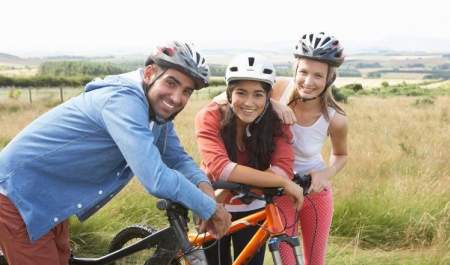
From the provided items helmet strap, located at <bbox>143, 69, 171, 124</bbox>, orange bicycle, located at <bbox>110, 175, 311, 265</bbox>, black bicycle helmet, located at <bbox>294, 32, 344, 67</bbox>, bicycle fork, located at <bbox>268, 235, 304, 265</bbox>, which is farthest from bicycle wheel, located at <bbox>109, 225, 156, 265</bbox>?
black bicycle helmet, located at <bbox>294, 32, 344, 67</bbox>

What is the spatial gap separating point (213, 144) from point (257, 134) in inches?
10.9

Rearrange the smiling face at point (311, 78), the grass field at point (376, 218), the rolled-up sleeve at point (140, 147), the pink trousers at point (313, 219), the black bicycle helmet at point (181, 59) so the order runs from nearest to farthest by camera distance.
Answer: the rolled-up sleeve at point (140, 147) → the black bicycle helmet at point (181, 59) → the smiling face at point (311, 78) → the pink trousers at point (313, 219) → the grass field at point (376, 218)

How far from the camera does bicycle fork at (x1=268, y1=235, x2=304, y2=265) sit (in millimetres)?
2744

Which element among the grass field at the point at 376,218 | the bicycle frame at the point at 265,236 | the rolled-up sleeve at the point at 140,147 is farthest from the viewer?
the grass field at the point at 376,218

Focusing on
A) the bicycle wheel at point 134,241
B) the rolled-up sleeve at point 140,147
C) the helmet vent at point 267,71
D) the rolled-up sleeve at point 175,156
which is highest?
the helmet vent at point 267,71

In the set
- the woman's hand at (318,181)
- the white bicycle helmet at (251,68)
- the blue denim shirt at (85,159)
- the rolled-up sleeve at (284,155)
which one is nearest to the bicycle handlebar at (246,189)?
the rolled-up sleeve at (284,155)

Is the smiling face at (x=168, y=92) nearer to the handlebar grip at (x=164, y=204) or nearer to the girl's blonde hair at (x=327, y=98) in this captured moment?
the handlebar grip at (x=164, y=204)

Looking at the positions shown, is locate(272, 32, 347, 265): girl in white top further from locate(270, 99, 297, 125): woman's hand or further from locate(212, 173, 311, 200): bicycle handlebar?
locate(212, 173, 311, 200): bicycle handlebar

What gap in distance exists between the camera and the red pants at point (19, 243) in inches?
101

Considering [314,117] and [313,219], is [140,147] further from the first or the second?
[313,219]

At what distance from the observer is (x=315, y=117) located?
325 centimetres

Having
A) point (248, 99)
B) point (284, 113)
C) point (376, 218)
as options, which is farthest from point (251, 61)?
point (376, 218)

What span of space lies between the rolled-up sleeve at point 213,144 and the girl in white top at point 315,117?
448 mm

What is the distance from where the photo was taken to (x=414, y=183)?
5.83 m
